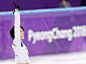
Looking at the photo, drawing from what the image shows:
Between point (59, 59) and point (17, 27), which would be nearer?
point (17, 27)

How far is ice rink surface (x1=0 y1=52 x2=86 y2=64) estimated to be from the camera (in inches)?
212

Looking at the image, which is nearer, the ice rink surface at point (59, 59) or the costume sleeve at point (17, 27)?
the costume sleeve at point (17, 27)

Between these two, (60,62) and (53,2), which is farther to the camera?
(53,2)

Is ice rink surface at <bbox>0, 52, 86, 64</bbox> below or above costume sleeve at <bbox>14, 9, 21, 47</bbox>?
below

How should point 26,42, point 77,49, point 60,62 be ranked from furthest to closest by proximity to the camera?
point 77,49 → point 26,42 → point 60,62

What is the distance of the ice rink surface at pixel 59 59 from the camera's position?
5391 mm

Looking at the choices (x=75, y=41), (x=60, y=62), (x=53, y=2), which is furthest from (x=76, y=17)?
(x=53, y=2)

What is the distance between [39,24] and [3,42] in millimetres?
1125

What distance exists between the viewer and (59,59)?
5.64 metres

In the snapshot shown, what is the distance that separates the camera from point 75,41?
616 cm

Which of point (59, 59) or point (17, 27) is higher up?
point (17, 27)

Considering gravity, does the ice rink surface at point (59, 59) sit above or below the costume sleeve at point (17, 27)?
below

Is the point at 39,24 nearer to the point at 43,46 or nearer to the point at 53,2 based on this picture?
the point at 43,46

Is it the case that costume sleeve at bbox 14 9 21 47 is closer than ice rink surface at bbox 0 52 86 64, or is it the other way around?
costume sleeve at bbox 14 9 21 47
